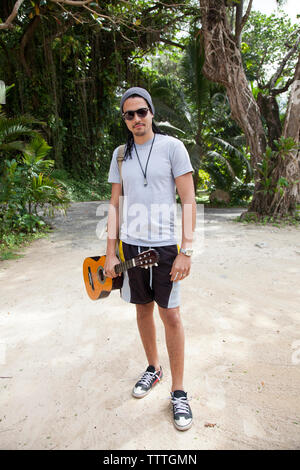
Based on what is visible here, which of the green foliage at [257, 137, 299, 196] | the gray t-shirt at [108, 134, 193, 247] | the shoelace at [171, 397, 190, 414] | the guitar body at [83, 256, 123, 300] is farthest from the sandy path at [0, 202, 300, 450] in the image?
the green foliage at [257, 137, 299, 196]

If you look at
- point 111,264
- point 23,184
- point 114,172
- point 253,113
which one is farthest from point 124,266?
point 253,113

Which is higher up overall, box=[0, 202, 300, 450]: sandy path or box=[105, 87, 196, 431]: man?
box=[105, 87, 196, 431]: man

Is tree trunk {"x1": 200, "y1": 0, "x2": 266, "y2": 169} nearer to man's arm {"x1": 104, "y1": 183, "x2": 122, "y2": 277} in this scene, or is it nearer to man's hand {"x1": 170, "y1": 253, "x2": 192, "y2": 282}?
man's arm {"x1": 104, "y1": 183, "x2": 122, "y2": 277}

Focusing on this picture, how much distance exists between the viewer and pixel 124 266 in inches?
71.3

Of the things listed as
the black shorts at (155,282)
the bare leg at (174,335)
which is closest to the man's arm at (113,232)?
the black shorts at (155,282)

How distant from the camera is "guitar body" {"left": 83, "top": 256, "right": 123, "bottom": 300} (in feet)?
6.54

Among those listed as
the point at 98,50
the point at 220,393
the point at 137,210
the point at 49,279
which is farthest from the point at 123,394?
the point at 98,50

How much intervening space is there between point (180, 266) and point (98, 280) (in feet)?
2.43

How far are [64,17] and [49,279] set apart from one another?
26.8ft

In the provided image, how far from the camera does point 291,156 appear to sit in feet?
23.2

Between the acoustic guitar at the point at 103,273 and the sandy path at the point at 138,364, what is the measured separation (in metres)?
0.59

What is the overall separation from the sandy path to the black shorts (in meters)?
0.67

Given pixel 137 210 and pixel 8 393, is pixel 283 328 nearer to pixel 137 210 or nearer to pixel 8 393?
pixel 137 210

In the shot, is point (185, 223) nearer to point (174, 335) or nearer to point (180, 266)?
point (180, 266)
